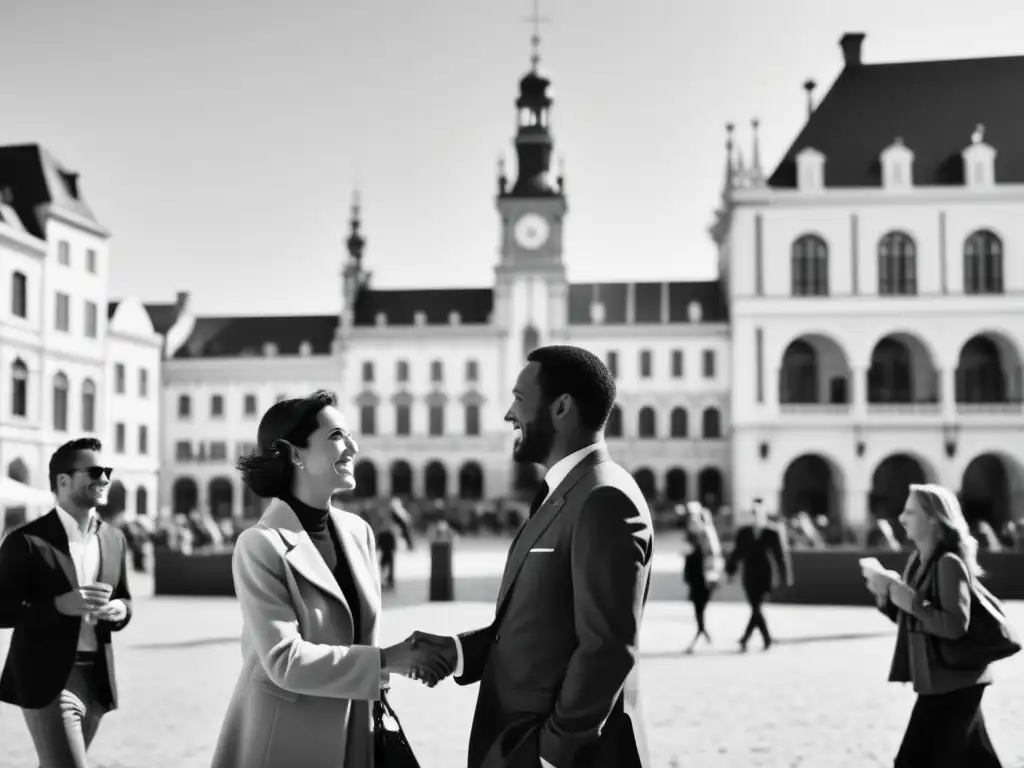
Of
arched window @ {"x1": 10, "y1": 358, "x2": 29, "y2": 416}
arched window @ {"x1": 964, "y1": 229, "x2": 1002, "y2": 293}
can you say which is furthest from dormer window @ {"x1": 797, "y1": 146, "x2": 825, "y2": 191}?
arched window @ {"x1": 10, "y1": 358, "x2": 29, "y2": 416}

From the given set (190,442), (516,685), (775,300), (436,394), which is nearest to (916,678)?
(516,685)

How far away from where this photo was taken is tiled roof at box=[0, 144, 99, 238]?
129ft

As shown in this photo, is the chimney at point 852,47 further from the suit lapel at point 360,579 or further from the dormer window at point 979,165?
the suit lapel at point 360,579

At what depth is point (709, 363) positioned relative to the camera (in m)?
60.7

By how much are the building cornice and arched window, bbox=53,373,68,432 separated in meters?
25.9

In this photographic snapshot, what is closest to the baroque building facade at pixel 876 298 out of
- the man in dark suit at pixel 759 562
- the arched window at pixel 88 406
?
the arched window at pixel 88 406

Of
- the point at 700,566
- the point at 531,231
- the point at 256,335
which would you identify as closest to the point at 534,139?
the point at 531,231

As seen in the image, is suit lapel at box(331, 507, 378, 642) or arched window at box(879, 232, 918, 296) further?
arched window at box(879, 232, 918, 296)

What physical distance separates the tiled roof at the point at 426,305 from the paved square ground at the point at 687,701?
49.9 metres

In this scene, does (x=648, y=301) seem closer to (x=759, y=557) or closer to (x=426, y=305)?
(x=426, y=305)

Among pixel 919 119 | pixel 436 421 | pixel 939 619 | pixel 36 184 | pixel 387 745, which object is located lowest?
pixel 387 745

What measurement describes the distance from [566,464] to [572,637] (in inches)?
18.9

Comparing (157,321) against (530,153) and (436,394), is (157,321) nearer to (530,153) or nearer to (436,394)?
(436,394)

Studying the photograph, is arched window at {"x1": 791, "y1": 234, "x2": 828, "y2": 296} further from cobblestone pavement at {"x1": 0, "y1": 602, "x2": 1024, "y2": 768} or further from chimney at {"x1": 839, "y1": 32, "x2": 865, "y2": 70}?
cobblestone pavement at {"x1": 0, "y1": 602, "x2": 1024, "y2": 768}
